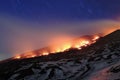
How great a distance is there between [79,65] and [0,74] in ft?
108

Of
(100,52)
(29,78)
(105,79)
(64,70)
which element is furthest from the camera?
(100,52)

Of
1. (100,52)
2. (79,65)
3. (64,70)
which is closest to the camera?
(64,70)

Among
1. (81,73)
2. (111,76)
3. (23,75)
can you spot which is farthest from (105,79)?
(23,75)

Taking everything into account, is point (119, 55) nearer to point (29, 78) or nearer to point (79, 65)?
point (79, 65)

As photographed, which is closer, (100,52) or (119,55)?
(119,55)

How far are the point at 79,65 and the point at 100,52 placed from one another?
22840 mm

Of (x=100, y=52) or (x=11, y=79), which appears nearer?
(x=11, y=79)

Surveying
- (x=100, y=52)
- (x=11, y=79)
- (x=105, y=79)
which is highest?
(x=100, y=52)

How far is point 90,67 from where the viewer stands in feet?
291

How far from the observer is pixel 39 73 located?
279ft

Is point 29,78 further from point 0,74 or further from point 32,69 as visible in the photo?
point 0,74

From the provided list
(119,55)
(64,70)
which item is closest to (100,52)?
(119,55)

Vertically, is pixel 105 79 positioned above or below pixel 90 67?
below

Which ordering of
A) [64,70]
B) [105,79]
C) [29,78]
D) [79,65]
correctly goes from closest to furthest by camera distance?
[105,79] → [29,78] → [64,70] → [79,65]
